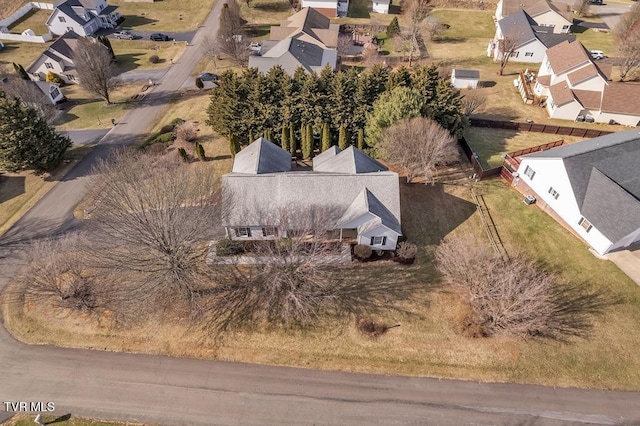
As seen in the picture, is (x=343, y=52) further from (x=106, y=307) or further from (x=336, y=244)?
(x=106, y=307)

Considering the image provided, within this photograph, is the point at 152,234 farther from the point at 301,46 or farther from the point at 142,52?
the point at 142,52

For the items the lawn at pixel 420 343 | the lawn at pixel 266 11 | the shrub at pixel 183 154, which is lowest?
the lawn at pixel 420 343

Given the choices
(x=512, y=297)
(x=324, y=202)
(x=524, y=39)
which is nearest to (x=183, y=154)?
(x=324, y=202)

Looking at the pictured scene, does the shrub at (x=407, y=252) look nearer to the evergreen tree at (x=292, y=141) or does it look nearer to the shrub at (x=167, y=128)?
the evergreen tree at (x=292, y=141)

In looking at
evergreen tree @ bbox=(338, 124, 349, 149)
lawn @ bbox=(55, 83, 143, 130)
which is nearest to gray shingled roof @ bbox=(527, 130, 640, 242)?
evergreen tree @ bbox=(338, 124, 349, 149)

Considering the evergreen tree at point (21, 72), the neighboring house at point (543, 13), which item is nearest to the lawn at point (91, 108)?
the evergreen tree at point (21, 72)

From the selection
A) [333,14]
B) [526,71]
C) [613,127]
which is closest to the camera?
[613,127]

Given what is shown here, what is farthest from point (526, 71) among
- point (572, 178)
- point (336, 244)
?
point (336, 244)
